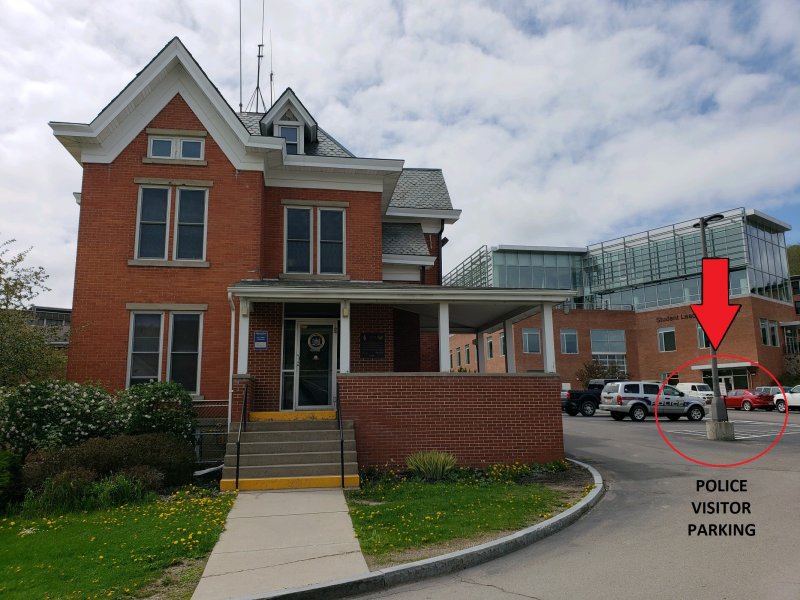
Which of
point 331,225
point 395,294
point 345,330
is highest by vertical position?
point 331,225

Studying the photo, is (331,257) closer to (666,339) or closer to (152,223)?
(152,223)

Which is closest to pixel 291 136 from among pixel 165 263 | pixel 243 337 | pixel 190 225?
pixel 190 225

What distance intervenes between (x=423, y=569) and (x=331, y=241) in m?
11.6

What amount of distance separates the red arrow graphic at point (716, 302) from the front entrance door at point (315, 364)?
8.51 metres

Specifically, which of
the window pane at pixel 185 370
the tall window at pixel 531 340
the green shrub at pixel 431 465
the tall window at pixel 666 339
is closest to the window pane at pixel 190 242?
the window pane at pixel 185 370

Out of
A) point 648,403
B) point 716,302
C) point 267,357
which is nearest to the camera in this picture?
point 716,302

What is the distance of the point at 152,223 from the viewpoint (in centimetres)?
1515

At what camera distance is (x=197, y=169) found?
50.6 ft

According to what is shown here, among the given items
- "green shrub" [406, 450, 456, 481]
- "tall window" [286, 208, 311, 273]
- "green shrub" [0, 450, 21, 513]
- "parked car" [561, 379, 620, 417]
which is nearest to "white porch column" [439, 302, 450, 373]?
"green shrub" [406, 450, 456, 481]

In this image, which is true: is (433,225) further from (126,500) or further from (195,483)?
(126,500)

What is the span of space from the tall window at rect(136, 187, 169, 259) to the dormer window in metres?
3.74

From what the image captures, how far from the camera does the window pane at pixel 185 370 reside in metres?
14.5

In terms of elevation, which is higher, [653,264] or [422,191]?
[653,264]

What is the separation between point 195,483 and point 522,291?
26.2ft
